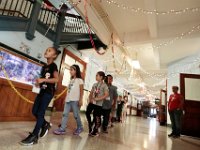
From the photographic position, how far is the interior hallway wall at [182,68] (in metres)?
6.51

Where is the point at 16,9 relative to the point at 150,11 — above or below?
above

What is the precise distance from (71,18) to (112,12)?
2046 millimetres

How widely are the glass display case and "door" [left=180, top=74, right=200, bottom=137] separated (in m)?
4.52

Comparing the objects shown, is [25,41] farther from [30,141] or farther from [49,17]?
[30,141]

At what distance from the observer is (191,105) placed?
5.13 meters

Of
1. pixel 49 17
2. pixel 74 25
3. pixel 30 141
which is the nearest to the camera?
pixel 30 141

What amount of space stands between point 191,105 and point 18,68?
16.7 ft

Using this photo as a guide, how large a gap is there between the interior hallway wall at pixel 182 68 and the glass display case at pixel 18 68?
19.3ft

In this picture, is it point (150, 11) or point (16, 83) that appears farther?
point (150, 11)

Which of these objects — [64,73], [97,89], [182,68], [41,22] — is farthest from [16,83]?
[182,68]

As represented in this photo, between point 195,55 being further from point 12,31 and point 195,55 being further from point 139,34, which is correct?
point 12,31

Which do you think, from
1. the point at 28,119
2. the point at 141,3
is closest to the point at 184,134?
the point at 141,3

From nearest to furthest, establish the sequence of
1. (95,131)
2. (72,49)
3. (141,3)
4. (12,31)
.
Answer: (95,131)
(12,31)
(141,3)
(72,49)

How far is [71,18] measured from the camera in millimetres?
6203
